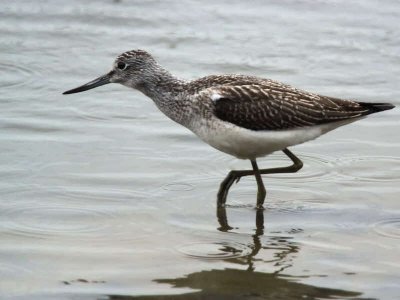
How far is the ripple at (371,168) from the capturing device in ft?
30.7

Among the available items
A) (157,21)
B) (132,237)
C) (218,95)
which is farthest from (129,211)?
(157,21)

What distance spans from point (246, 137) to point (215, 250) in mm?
1295

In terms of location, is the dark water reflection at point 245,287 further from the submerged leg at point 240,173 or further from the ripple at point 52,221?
the submerged leg at point 240,173

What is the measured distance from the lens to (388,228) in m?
8.18

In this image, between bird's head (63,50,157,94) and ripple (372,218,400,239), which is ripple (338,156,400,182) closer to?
ripple (372,218,400,239)

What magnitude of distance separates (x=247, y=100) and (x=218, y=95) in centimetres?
26

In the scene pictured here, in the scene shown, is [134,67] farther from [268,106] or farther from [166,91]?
[268,106]

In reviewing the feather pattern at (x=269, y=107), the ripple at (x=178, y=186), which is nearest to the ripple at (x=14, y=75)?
the ripple at (x=178, y=186)

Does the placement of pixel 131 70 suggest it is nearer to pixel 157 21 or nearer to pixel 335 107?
pixel 335 107

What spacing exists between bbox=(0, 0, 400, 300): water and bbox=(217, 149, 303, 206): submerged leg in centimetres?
13

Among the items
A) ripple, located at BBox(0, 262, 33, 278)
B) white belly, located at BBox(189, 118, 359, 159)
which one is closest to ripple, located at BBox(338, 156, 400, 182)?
white belly, located at BBox(189, 118, 359, 159)

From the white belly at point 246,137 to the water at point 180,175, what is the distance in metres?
0.46

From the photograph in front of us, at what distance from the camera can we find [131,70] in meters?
9.42

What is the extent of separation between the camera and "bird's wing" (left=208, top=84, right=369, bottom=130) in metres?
8.78
